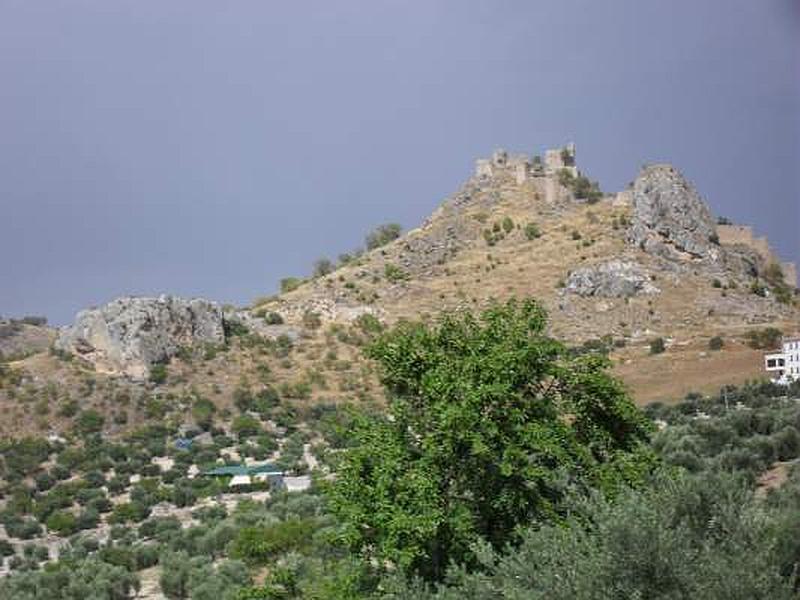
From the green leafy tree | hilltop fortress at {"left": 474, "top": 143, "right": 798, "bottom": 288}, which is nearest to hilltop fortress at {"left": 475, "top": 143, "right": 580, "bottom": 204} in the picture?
hilltop fortress at {"left": 474, "top": 143, "right": 798, "bottom": 288}

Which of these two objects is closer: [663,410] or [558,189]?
[663,410]

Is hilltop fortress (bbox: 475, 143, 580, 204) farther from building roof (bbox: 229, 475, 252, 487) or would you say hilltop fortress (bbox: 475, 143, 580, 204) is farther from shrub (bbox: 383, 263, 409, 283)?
building roof (bbox: 229, 475, 252, 487)

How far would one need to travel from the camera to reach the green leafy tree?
15031 millimetres

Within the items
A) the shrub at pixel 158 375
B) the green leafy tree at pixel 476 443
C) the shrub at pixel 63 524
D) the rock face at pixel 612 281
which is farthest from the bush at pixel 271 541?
the rock face at pixel 612 281

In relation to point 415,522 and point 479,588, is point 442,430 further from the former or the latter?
point 479,588

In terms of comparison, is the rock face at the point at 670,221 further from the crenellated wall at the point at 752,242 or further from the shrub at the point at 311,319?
the shrub at the point at 311,319

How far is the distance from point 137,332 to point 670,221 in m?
34.0

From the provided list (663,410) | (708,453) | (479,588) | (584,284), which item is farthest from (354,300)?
(479,588)

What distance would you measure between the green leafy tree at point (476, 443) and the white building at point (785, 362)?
31057mm

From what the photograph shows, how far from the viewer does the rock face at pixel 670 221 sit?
70.2 metres

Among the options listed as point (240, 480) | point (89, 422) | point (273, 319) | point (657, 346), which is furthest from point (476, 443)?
point (273, 319)

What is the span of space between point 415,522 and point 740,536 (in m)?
4.72

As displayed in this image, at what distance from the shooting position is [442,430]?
50.5 feet

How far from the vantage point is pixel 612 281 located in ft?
221
